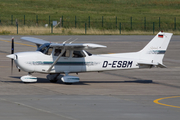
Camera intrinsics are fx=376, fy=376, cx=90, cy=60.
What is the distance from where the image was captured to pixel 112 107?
1128 centimetres

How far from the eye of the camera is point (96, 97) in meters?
13.0

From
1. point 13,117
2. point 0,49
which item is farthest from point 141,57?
point 0,49

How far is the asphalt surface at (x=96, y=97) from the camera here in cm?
1026

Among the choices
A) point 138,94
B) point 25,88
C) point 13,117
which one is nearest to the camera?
point 13,117

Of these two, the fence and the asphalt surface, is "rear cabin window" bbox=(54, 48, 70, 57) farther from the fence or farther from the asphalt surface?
the fence

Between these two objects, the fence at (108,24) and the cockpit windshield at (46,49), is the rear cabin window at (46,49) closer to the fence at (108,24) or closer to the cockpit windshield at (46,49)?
the cockpit windshield at (46,49)

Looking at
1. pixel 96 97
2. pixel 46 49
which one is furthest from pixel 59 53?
pixel 96 97

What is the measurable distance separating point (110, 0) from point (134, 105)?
86.6 meters

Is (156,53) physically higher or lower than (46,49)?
lower

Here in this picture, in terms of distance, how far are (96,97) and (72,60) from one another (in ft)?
11.2

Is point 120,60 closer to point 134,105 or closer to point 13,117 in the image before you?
point 134,105

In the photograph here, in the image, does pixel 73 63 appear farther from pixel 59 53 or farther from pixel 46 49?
pixel 46 49

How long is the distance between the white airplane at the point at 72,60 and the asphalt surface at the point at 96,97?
59 cm

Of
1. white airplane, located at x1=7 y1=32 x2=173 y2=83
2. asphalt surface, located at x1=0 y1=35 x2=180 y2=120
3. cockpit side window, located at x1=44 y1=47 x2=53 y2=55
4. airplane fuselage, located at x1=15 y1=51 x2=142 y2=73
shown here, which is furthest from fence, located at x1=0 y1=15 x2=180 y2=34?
cockpit side window, located at x1=44 y1=47 x2=53 y2=55
